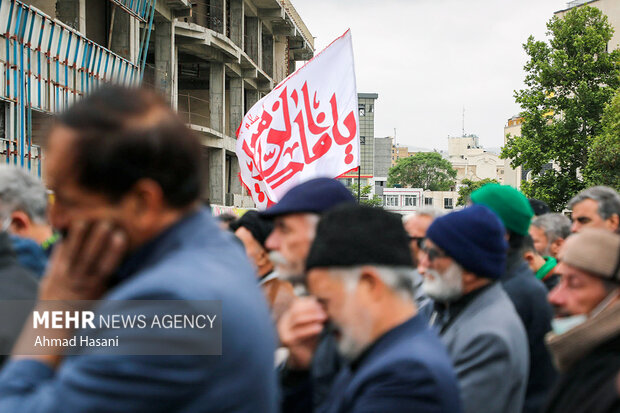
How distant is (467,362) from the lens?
2.76 m

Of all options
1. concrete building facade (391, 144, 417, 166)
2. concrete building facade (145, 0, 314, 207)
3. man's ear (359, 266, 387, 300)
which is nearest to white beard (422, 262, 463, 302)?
man's ear (359, 266, 387, 300)

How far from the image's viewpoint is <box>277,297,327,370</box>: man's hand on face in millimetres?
2123

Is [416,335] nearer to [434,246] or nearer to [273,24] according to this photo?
[434,246]

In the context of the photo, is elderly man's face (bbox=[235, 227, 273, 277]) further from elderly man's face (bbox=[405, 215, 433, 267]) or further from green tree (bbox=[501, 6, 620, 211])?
green tree (bbox=[501, 6, 620, 211])

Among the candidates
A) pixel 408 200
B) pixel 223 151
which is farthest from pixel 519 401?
pixel 408 200

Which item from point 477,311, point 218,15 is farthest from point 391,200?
point 477,311

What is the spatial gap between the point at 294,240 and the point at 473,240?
0.85m

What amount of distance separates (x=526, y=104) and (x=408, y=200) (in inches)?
3246

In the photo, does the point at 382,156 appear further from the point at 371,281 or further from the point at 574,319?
the point at 371,281

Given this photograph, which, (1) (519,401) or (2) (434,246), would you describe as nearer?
(1) (519,401)

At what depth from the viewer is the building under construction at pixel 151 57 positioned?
1352cm

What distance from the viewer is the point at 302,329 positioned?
7.01 feet

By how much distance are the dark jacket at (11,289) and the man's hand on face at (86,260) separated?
2.80 ft

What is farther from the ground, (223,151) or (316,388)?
(223,151)
